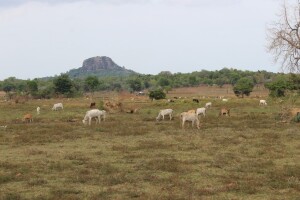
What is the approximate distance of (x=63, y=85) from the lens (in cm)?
8569

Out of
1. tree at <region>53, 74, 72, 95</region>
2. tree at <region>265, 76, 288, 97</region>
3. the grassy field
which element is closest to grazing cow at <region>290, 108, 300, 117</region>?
the grassy field

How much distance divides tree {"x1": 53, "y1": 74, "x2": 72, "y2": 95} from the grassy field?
5894 cm

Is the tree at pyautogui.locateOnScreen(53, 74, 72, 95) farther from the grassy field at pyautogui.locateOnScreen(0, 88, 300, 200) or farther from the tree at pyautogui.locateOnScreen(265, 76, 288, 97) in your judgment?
the grassy field at pyautogui.locateOnScreen(0, 88, 300, 200)

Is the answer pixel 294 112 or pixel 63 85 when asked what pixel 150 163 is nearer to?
pixel 294 112

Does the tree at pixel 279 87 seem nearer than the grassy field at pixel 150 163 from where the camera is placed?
No

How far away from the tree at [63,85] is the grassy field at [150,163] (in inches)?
2320

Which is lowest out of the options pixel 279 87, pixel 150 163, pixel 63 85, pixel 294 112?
pixel 150 163

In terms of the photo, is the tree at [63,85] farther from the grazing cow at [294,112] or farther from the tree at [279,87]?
the grazing cow at [294,112]

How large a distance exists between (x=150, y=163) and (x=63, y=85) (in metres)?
72.3

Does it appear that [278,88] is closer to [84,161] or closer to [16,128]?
[16,128]

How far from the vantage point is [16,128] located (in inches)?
1105

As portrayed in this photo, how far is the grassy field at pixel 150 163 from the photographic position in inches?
472

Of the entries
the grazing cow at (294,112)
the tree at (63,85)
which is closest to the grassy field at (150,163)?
the grazing cow at (294,112)

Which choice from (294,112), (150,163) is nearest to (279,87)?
(294,112)
